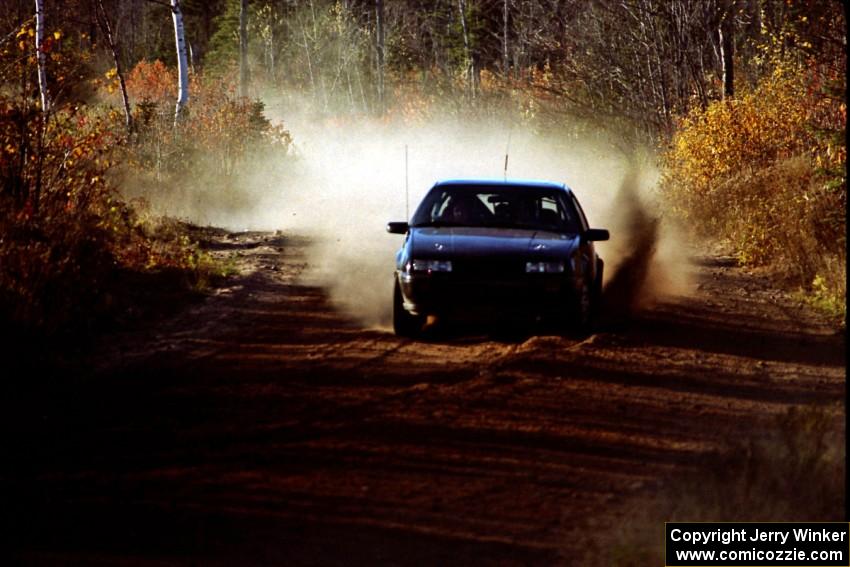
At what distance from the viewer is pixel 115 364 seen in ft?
35.8

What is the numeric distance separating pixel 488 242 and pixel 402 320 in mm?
1109

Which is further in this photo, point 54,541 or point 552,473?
point 552,473

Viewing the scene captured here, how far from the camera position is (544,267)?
462 inches

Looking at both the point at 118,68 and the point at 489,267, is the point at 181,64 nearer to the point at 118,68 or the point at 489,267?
the point at 118,68

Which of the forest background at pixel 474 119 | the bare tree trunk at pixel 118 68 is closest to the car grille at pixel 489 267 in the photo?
the forest background at pixel 474 119

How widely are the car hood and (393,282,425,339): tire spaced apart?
0.51 meters

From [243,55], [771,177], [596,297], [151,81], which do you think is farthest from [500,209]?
[151,81]

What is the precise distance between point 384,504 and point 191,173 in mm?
22931

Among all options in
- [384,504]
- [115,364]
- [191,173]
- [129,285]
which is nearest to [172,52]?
[191,173]

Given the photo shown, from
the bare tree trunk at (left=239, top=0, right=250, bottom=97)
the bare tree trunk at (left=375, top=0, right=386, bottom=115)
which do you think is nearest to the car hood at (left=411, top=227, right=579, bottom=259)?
the bare tree trunk at (left=239, top=0, right=250, bottom=97)

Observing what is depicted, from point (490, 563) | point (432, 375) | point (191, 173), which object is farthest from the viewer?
point (191, 173)

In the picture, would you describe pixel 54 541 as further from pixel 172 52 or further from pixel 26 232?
pixel 172 52

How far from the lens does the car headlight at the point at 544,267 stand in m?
11.7

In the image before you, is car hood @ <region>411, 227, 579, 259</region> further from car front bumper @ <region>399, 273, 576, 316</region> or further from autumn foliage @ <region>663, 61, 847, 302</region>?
autumn foliage @ <region>663, 61, 847, 302</region>
